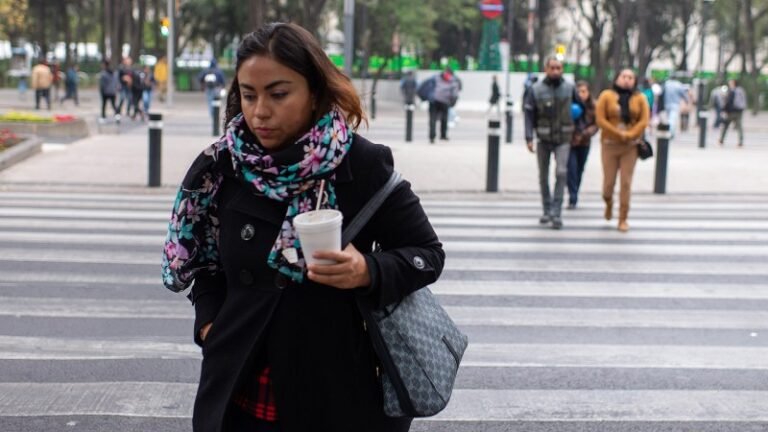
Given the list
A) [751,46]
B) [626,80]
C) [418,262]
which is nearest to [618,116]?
[626,80]

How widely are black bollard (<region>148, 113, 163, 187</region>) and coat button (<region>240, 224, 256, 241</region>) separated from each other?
13211mm

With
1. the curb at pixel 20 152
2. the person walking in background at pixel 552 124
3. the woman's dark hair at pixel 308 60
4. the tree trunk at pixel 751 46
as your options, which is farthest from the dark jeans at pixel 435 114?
the tree trunk at pixel 751 46

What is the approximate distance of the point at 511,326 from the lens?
7.80 metres

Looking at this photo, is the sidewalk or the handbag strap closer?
the handbag strap

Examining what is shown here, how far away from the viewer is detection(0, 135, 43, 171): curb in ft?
59.3

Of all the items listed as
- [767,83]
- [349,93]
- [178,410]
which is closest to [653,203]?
[178,410]

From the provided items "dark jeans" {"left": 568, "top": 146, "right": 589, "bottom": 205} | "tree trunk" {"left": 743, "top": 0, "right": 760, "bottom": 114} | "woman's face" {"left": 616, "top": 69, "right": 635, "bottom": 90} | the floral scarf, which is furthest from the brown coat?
"tree trunk" {"left": 743, "top": 0, "right": 760, "bottom": 114}

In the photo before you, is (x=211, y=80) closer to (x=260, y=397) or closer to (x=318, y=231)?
(x=260, y=397)

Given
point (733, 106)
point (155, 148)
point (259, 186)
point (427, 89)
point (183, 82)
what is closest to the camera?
point (259, 186)

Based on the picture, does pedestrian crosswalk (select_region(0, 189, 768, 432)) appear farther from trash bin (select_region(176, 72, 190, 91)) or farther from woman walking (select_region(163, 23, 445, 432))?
trash bin (select_region(176, 72, 190, 91))

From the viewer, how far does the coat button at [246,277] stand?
116 inches

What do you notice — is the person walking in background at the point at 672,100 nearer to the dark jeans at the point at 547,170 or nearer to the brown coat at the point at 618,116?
the dark jeans at the point at 547,170

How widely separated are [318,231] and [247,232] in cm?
39

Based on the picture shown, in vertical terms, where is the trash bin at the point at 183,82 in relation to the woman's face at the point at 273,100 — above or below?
below
